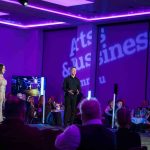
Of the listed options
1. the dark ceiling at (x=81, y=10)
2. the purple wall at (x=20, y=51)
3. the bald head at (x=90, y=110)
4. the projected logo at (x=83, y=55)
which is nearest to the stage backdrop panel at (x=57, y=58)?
the purple wall at (x=20, y=51)

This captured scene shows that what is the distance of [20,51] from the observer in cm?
1477

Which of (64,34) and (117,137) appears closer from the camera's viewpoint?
(117,137)

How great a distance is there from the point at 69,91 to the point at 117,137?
5960mm

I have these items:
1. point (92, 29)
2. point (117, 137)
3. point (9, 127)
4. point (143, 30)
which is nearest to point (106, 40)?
point (92, 29)

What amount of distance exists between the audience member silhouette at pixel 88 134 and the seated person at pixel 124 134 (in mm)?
456

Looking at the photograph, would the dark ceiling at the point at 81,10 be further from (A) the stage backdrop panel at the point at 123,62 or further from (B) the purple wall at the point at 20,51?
(B) the purple wall at the point at 20,51

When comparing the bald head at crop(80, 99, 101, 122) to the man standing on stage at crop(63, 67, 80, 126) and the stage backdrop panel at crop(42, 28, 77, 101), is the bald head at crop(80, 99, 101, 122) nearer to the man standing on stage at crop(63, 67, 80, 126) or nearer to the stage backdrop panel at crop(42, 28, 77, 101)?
the man standing on stage at crop(63, 67, 80, 126)

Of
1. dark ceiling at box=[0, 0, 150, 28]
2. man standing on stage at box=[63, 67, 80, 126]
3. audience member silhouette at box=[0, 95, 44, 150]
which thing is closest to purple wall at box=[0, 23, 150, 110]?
dark ceiling at box=[0, 0, 150, 28]

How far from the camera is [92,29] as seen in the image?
12.9m

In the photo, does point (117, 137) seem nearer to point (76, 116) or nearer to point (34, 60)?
point (76, 116)

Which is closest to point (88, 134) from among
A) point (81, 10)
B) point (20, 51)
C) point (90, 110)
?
point (90, 110)

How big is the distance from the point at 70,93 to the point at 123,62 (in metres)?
3.39

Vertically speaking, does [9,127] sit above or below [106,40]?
below

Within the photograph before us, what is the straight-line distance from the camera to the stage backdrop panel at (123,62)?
12.0 meters
